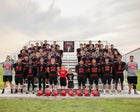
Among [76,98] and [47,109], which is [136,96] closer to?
[76,98]

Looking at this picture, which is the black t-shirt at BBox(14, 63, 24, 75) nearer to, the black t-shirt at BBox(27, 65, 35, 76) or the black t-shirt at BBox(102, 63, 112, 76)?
the black t-shirt at BBox(27, 65, 35, 76)

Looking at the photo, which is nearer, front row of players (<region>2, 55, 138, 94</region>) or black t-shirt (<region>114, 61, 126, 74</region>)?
front row of players (<region>2, 55, 138, 94</region>)

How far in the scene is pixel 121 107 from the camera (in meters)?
12.1

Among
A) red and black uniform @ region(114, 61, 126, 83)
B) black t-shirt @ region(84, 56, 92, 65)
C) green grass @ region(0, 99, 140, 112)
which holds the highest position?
black t-shirt @ region(84, 56, 92, 65)

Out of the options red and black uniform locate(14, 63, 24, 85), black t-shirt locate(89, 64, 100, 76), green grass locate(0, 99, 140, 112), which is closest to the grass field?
green grass locate(0, 99, 140, 112)

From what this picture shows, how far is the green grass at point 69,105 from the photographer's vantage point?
1155 cm

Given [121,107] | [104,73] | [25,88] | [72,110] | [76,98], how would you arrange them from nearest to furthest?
1. [72,110]
2. [121,107]
3. [76,98]
4. [104,73]
5. [25,88]

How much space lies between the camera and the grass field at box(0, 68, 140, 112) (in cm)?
1155

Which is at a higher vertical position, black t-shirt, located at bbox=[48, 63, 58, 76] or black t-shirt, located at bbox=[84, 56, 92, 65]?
black t-shirt, located at bbox=[84, 56, 92, 65]

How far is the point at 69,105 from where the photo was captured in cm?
1256

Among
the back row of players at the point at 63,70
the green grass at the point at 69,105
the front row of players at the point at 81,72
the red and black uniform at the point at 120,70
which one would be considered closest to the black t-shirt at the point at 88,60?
the back row of players at the point at 63,70

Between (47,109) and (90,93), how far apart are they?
5279 millimetres

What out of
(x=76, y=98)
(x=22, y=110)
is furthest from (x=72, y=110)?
(x=76, y=98)

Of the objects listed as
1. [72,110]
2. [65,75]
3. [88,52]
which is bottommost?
[72,110]
